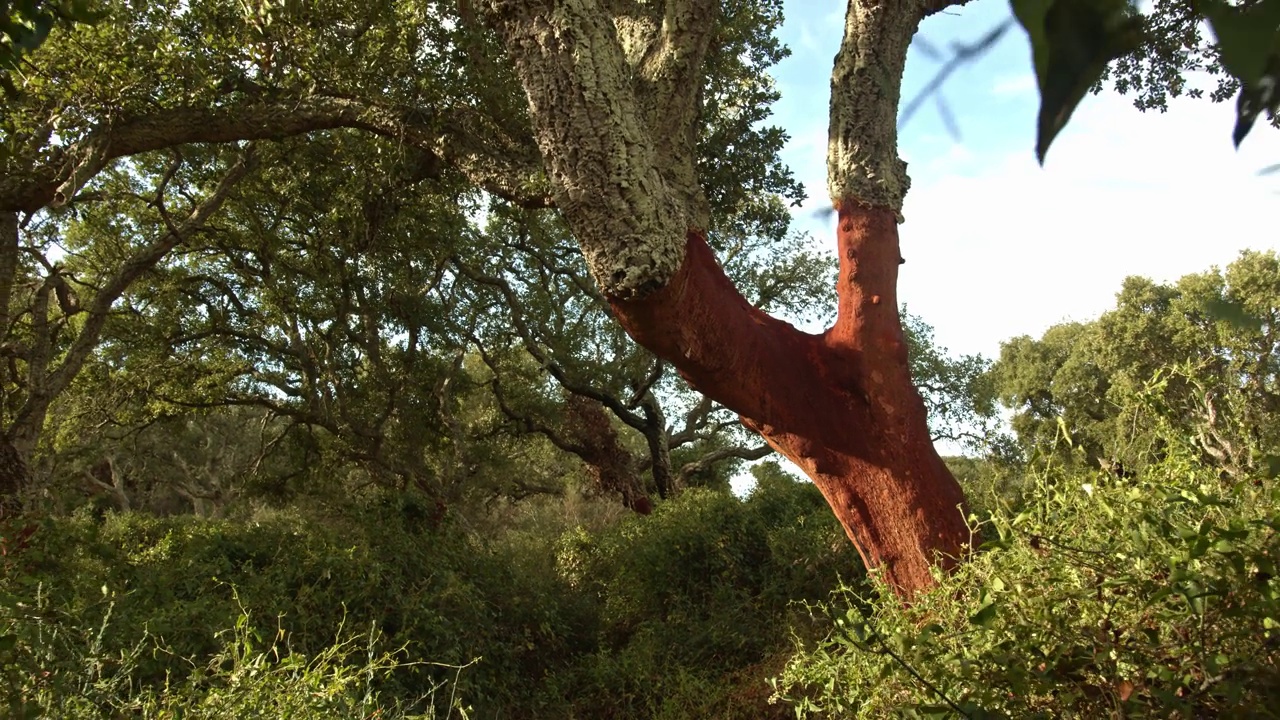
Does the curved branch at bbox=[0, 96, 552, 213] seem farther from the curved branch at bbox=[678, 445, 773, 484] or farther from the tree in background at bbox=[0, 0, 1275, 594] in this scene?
the curved branch at bbox=[678, 445, 773, 484]

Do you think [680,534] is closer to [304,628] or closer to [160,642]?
[304,628]

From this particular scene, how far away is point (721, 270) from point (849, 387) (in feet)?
3.43

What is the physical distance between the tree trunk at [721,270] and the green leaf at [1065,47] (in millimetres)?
4044

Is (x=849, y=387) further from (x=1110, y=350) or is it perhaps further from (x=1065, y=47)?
(x=1110, y=350)

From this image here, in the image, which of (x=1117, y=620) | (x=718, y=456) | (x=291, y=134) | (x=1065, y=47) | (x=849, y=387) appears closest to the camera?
(x=1065, y=47)

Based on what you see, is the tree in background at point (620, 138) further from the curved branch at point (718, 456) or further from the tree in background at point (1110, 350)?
the curved branch at point (718, 456)

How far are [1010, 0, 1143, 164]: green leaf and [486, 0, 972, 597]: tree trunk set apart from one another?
4.04 meters

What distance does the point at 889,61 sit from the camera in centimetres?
569

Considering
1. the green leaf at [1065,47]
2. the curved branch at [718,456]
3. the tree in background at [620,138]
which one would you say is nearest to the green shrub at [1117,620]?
the tree in background at [620,138]

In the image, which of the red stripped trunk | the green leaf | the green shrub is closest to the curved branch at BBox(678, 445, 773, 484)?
the red stripped trunk

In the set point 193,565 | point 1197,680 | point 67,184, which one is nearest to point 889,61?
point 1197,680

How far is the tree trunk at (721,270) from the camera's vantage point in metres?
4.92

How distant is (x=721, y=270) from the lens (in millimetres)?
5547

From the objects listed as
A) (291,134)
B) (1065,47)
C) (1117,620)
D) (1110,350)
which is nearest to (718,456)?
(1110,350)
